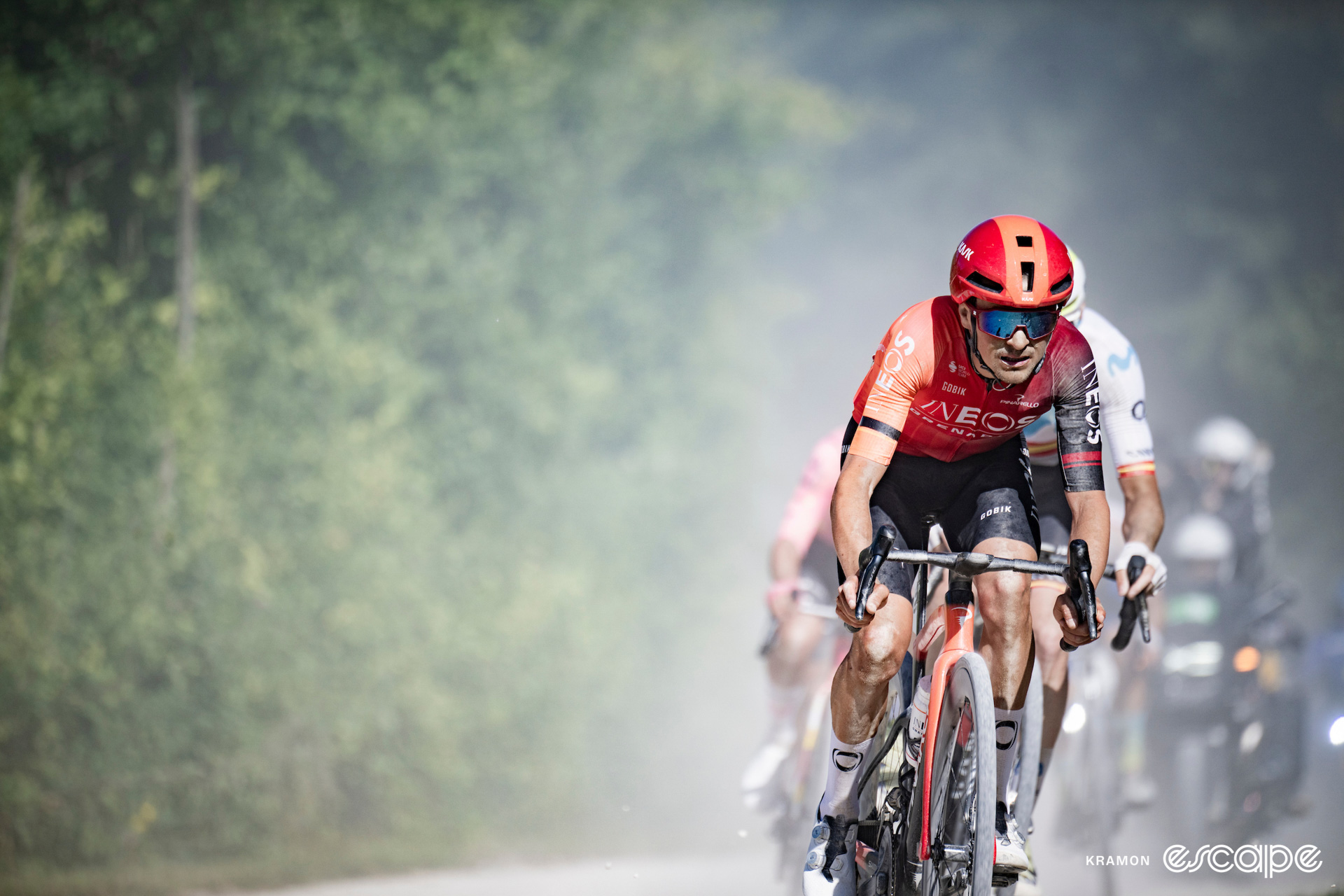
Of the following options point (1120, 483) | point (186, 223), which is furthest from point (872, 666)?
point (186, 223)

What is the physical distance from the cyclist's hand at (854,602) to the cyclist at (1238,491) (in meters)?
7.62

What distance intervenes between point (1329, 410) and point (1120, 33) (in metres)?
6.27

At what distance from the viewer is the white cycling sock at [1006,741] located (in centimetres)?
342

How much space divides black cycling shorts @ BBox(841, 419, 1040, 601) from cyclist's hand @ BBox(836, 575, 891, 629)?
36 cm

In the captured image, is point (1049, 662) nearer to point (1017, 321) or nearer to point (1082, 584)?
point (1082, 584)

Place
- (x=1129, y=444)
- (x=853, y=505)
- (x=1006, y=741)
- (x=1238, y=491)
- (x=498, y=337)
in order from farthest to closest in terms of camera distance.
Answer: (x=498, y=337) → (x=1238, y=491) → (x=1129, y=444) → (x=1006, y=741) → (x=853, y=505)

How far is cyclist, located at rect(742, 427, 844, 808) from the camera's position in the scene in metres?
5.77

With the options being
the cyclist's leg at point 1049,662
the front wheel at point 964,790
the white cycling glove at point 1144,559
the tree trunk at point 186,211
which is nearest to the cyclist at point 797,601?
the cyclist's leg at point 1049,662

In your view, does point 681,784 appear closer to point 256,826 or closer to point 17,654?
point 256,826

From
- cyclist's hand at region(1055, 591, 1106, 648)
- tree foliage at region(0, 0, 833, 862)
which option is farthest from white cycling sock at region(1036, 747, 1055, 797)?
tree foliage at region(0, 0, 833, 862)

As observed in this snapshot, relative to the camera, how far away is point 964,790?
3.16 meters

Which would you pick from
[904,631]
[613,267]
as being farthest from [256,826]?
[904,631]

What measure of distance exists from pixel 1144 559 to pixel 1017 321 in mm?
920

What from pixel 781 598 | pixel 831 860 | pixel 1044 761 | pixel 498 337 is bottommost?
pixel 831 860
